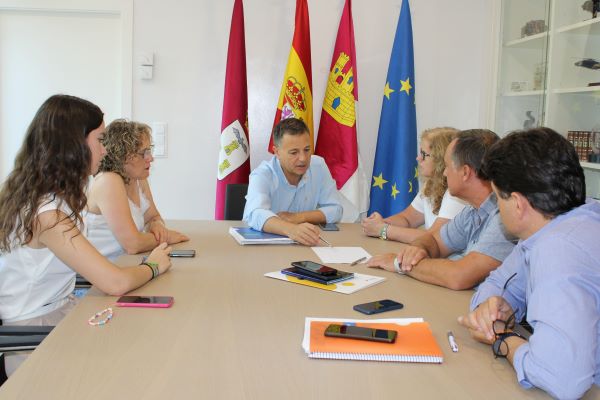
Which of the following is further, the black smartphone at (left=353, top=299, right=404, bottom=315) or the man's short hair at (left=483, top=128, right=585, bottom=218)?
the black smartphone at (left=353, top=299, right=404, bottom=315)

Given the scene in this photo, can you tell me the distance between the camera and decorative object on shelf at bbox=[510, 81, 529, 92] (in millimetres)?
3870

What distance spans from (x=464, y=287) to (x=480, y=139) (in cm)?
58

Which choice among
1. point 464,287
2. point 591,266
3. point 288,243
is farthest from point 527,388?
point 288,243

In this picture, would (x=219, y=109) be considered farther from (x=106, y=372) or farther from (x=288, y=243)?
(x=106, y=372)

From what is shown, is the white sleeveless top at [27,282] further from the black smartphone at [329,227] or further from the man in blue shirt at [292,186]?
the black smartphone at [329,227]

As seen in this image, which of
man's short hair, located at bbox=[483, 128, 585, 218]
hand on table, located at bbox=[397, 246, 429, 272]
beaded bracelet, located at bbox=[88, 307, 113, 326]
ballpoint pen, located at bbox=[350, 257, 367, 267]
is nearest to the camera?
man's short hair, located at bbox=[483, 128, 585, 218]

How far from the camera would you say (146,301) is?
162 centimetres

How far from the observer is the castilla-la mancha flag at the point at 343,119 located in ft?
13.0

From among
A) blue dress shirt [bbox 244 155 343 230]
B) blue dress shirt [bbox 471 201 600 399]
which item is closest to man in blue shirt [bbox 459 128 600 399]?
blue dress shirt [bbox 471 201 600 399]

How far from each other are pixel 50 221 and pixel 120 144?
776 millimetres

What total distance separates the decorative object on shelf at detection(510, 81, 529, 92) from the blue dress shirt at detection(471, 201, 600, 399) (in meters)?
2.94

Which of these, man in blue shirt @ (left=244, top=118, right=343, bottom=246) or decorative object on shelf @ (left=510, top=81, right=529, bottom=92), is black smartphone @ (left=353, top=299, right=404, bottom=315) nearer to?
man in blue shirt @ (left=244, top=118, right=343, bottom=246)

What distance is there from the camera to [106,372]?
3.82 feet

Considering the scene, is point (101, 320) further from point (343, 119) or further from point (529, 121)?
point (529, 121)
